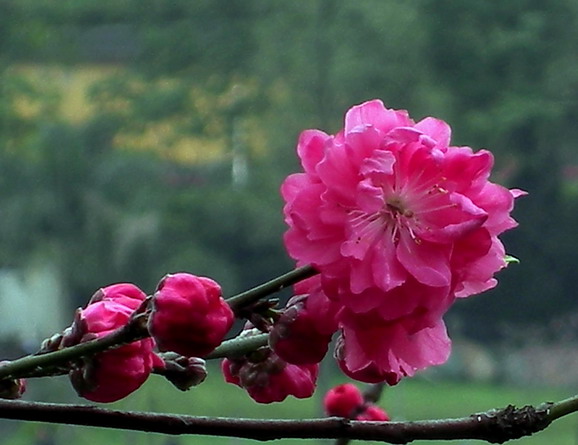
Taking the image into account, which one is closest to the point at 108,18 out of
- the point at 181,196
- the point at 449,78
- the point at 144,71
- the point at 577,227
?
the point at 144,71

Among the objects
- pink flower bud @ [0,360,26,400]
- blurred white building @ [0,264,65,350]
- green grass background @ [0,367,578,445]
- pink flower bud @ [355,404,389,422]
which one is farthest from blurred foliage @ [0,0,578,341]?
pink flower bud @ [0,360,26,400]

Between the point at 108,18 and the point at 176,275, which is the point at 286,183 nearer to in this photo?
the point at 176,275

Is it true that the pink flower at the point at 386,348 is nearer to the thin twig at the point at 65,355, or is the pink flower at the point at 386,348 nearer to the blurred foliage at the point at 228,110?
the thin twig at the point at 65,355

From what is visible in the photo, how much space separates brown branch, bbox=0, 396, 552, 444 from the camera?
0.31 meters

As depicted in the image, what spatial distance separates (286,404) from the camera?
236 centimetres

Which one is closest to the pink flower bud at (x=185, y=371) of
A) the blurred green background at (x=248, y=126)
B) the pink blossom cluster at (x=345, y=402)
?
the pink blossom cluster at (x=345, y=402)

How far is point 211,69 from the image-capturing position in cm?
351

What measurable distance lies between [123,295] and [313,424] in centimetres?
8

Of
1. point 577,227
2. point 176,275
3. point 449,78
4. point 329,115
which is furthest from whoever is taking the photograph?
point 449,78

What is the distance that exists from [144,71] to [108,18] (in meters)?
0.22

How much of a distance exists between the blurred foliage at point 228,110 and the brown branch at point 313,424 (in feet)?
8.21

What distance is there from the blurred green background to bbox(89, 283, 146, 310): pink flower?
7.43 ft

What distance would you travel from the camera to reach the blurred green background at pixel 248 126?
9.21 ft

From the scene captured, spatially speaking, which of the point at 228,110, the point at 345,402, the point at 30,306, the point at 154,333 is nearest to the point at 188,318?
the point at 154,333
